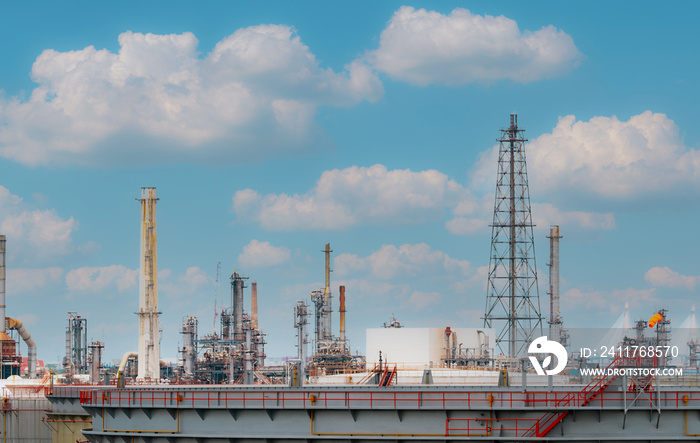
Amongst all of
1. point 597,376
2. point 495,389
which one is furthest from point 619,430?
point 495,389

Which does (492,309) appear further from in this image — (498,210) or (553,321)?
(553,321)

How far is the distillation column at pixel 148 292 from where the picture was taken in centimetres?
10075

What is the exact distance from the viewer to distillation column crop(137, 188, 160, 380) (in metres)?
101

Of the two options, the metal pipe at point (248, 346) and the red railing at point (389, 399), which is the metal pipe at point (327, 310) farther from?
the red railing at point (389, 399)

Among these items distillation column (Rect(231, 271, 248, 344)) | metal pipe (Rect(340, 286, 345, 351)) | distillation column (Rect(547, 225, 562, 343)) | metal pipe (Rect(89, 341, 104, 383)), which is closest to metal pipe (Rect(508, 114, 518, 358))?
distillation column (Rect(547, 225, 562, 343))

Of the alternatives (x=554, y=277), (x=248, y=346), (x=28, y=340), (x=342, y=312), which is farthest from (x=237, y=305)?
(x=554, y=277)

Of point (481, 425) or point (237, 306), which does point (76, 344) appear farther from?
point (481, 425)

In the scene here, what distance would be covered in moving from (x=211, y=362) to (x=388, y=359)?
154 ft

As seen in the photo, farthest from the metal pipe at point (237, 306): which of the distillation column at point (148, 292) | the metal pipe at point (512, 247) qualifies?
the metal pipe at point (512, 247)

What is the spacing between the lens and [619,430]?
3238 centimetres

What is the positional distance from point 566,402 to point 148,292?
243 feet

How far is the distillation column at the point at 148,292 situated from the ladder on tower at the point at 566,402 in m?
73.2

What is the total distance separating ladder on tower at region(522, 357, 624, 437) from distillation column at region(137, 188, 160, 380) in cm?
7320

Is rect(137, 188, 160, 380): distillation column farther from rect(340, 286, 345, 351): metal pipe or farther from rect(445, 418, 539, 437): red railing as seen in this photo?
rect(445, 418, 539, 437): red railing
